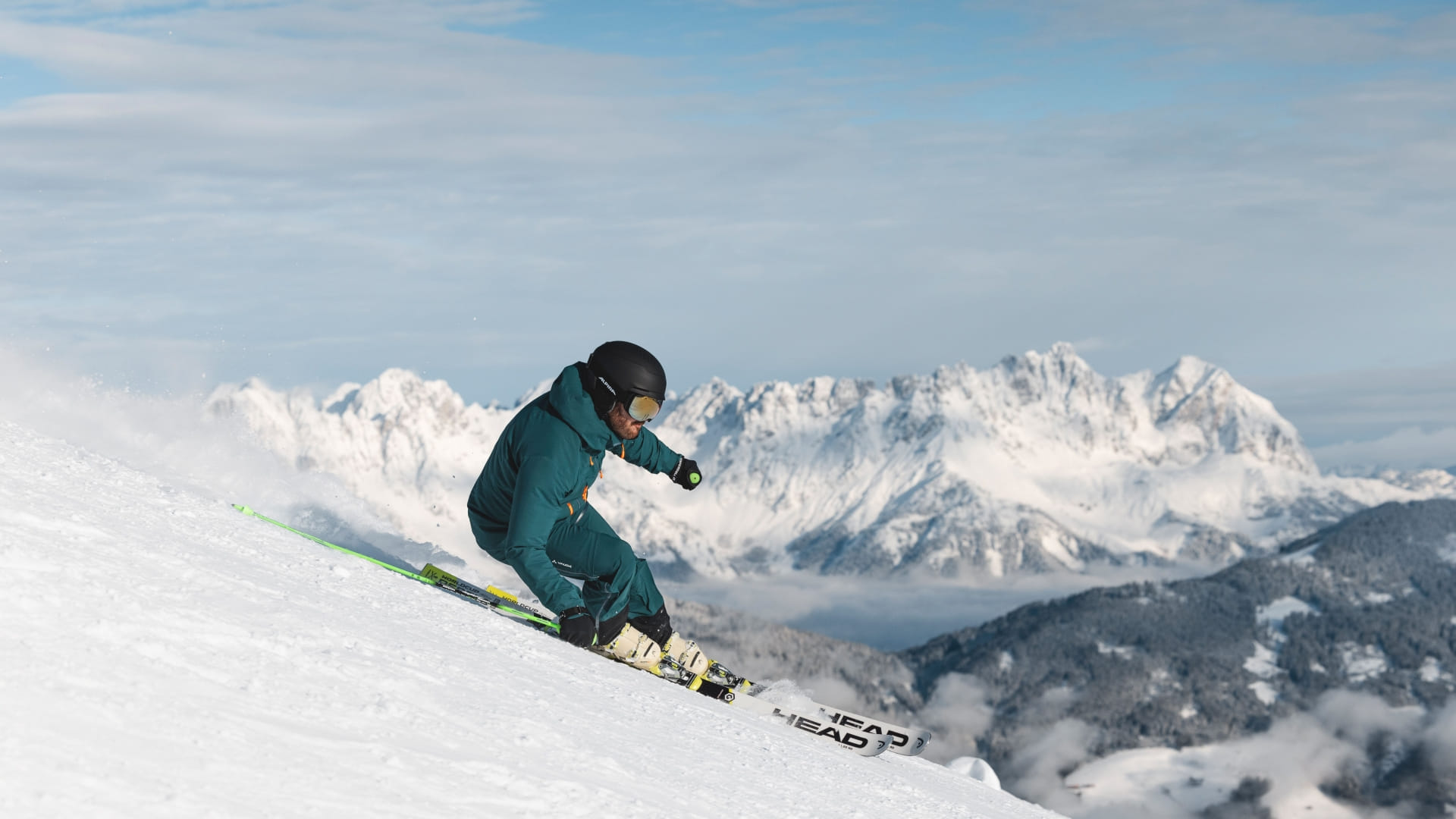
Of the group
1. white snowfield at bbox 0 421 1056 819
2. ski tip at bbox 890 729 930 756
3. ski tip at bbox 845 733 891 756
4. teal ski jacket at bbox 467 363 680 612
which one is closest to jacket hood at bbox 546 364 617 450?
teal ski jacket at bbox 467 363 680 612

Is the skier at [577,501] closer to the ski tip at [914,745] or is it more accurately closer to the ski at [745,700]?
the ski at [745,700]

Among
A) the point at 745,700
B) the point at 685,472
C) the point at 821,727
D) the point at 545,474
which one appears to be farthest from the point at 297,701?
the point at 685,472

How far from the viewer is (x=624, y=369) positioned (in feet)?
30.9

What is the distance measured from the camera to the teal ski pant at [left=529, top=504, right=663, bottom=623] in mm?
9688

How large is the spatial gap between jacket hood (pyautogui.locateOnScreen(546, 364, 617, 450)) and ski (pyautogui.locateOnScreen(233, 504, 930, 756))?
1.69 meters

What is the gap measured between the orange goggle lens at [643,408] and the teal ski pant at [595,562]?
88 cm

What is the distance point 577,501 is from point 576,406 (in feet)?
2.68

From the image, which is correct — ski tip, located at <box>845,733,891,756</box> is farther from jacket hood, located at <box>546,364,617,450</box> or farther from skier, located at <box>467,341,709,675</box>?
jacket hood, located at <box>546,364,617,450</box>

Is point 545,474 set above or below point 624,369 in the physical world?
below

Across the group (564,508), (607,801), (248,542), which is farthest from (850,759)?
(248,542)

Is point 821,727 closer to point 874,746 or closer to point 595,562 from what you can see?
A: point 874,746

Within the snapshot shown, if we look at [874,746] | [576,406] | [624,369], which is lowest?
[874,746]

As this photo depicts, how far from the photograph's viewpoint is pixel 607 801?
5750mm

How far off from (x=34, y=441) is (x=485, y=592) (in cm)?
371
